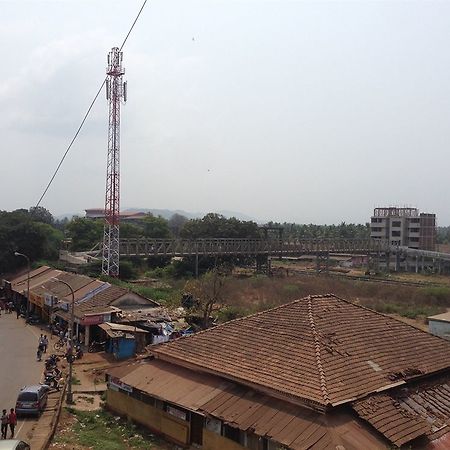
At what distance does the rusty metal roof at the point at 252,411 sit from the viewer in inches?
537

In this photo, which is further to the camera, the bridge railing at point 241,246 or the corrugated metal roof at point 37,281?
the bridge railing at point 241,246

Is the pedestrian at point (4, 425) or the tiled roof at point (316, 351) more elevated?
the tiled roof at point (316, 351)

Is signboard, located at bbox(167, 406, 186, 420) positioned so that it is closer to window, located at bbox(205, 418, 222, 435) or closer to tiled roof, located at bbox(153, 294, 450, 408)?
window, located at bbox(205, 418, 222, 435)

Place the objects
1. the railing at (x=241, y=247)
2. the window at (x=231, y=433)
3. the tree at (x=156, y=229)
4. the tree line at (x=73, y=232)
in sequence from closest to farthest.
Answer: the window at (x=231, y=433) → the tree line at (x=73, y=232) → the railing at (x=241, y=247) → the tree at (x=156, y=229)

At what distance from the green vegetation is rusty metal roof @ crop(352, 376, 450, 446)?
7.12 meters

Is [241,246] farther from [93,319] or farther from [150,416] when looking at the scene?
[150,416]

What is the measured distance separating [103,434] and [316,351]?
25.4 ft

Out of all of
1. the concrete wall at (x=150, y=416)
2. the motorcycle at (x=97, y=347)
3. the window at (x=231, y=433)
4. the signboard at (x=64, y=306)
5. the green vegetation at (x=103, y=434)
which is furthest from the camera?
the signboard at (x=64, y=306)

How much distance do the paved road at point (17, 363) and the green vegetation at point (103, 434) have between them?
63.2 inches

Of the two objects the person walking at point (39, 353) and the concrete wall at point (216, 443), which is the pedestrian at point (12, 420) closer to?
the concrete wall at point (216, 443)

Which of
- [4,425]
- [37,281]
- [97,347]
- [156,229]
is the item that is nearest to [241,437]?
[4,425]

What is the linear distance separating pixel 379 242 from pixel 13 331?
78.6 m

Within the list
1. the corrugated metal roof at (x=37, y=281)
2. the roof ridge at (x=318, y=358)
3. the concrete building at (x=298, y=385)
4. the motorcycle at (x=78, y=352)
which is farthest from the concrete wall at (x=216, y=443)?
the corrugated metal roof at (x=37, y=281)

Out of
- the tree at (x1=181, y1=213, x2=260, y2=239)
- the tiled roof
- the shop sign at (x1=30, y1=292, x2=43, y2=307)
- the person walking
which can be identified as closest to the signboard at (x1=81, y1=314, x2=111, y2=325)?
the person walking
